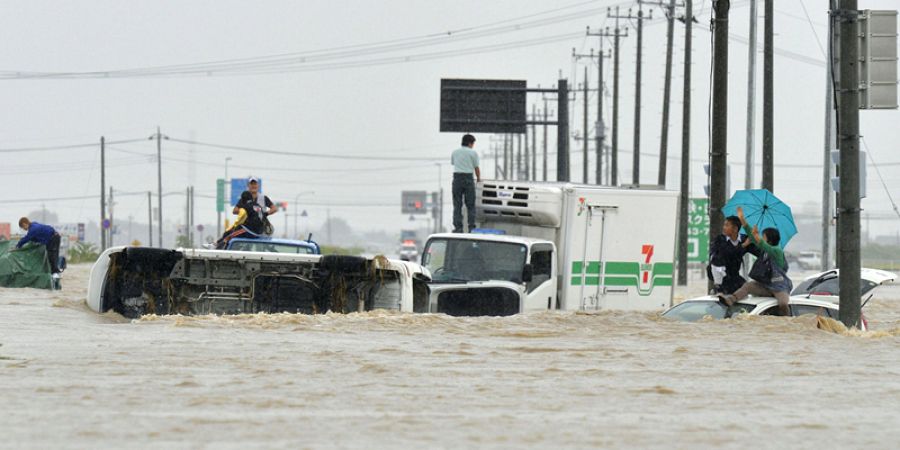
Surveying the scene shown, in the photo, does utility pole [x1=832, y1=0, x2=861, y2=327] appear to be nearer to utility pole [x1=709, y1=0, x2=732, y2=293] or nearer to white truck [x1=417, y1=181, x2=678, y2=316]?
white truck [x1=417, y1=181, x2=678, y2=316]

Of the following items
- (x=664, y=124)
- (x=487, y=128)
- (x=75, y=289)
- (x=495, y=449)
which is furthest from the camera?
(x=664, y=124)

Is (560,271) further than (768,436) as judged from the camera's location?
Yes

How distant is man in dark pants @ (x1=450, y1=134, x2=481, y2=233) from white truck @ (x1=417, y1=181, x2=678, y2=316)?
0.88 m

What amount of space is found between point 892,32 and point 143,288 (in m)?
10.5

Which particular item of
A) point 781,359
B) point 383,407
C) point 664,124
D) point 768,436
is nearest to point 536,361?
point 781,359

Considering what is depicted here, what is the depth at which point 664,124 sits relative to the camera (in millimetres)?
50188

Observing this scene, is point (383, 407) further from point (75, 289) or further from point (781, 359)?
point (75, 289)

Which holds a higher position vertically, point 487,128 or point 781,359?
point 487,128

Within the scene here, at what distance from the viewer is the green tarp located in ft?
99.9

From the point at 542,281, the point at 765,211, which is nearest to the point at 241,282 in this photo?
the point at 542,281

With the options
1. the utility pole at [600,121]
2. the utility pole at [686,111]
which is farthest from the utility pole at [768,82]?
the utility pole at [600,121]

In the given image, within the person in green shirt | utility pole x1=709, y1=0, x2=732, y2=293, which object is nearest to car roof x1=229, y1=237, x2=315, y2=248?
the person in green shirt

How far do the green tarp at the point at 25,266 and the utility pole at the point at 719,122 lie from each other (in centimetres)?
1361

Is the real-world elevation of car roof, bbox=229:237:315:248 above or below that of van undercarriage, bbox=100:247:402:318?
above
